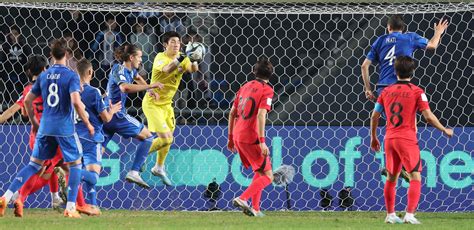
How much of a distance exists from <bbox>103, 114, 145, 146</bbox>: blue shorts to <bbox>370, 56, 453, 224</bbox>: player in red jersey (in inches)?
119

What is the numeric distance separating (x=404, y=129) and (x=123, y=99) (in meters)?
3.57

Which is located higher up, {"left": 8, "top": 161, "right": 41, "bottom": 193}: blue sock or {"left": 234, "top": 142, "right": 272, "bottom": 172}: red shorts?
{"left": 234, "top": 142, "right": 272, "bottom": 172}: red shorts

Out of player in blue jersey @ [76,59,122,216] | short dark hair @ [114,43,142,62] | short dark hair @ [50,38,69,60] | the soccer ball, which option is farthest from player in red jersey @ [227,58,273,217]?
short dark hair @ [50,38,69,60]

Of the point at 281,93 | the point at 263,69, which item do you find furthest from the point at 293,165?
the point at 263,69

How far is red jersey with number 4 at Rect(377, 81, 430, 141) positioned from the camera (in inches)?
A: 389

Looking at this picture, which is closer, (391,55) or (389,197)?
(389,197)

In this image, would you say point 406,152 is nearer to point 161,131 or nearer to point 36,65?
point 161,131

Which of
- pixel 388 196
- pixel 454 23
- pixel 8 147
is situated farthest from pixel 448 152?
pixel 8 147

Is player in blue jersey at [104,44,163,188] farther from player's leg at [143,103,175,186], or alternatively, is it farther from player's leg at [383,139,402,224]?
player's leg at [383,139,402,224]

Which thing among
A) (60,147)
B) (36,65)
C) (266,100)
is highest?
(36,65)

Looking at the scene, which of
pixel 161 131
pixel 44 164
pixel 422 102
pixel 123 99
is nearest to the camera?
pixel 422 102

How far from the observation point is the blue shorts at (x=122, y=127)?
39.2 ft

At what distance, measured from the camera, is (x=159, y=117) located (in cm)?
1260

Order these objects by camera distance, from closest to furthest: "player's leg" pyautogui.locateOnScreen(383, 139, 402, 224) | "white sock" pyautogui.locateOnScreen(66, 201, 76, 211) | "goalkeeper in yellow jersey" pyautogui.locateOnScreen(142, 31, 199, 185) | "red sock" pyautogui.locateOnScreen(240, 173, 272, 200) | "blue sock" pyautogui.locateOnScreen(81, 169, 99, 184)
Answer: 1. "player's leg" pyautogui.locateOnScreen(383, 139, 402, 224)
2. "white sock" pyautogui.locateOnScreen(66, 201, 76, 211)
3. "red sock" pyautogui.locateOnScreen(240, 173, 272, 200)
4. "blue sock" pyautogui.locateOnScreen(81, 169, 99, 184)
5. "goalkeeper in yellow jersey" pyautogui.locateOnScreen(142, 31, 199, 185)
